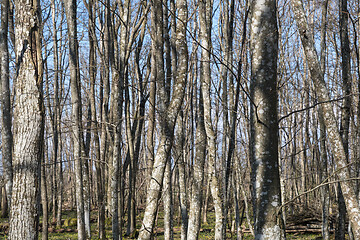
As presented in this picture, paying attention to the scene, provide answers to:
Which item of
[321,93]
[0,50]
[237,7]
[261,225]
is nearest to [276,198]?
[261,225]

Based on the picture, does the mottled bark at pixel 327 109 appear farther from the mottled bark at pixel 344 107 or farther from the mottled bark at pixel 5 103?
the mottled bark at pixel 5 103

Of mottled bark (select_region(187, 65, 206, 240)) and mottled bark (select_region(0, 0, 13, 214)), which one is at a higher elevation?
mottled bark (select_region(0, 0, 13, 214))

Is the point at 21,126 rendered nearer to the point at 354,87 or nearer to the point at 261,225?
the point at 261,225

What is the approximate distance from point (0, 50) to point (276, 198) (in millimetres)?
8581

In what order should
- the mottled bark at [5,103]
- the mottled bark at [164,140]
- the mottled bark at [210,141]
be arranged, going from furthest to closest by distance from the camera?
the mottled bark at [5,103], the mottled bark at [210,141], the mottled bark at [164,140]

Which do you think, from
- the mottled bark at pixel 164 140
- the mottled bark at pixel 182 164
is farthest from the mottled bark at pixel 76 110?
the mottled bark at pixel 164 140

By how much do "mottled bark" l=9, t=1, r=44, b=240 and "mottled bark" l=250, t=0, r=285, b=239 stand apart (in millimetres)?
3822

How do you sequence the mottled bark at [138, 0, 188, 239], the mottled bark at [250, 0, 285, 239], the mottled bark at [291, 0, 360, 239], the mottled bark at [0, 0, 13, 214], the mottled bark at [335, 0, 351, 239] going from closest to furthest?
the mottled bark at [250, 0, 285, 239] → the mottled bark at [138, 0, 188, 239] → the mottled bark at [291, 0, 360, 239] → the mottled bark at [335, 0, 351, 239] → the mottled bark at [0, 0, 13, 214]

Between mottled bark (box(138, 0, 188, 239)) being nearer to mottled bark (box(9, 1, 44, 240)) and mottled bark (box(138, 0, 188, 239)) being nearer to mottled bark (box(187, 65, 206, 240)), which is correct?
mottled bark (box(9, 1, 44, 240))

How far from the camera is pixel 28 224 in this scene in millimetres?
5094

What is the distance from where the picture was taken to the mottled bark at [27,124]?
5113 millimetres

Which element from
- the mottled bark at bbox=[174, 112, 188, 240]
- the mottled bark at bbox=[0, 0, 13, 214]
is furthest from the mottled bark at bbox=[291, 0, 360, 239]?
the mottled bark at bbox=[0, 0, 13, 214]

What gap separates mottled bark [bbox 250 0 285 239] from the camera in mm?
2918

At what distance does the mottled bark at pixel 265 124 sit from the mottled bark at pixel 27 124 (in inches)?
150
